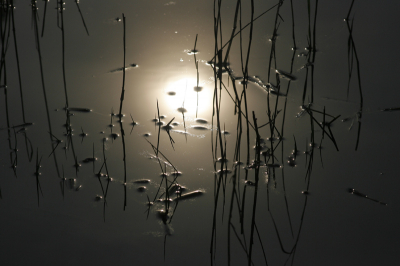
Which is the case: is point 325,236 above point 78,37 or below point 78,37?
below

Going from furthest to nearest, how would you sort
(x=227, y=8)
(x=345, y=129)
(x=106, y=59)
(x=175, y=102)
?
(x=227, y=8) < (x=106, y=59) < (x=175, y=102) < (x=345, y=129)

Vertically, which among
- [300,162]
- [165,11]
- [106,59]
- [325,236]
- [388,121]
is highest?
[165,11]

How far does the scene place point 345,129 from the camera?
1.41m

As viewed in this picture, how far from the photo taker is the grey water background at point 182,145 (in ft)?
3.31

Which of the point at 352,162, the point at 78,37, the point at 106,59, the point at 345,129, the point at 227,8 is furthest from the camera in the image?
the point at 227,8

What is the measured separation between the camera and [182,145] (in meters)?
1.35

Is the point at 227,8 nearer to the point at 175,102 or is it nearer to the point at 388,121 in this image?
the point at 175,102

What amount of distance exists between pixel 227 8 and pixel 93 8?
798mm

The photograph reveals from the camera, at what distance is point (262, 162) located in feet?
4.21

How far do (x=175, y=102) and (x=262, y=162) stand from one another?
47cm

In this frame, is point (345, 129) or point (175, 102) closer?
point (345, 129)

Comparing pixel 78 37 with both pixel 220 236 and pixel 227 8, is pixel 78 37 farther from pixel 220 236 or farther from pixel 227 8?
pixel 220 236

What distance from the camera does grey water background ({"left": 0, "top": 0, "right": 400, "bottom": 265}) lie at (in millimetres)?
1010

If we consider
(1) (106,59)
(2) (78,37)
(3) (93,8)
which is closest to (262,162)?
(1) (106,59)
